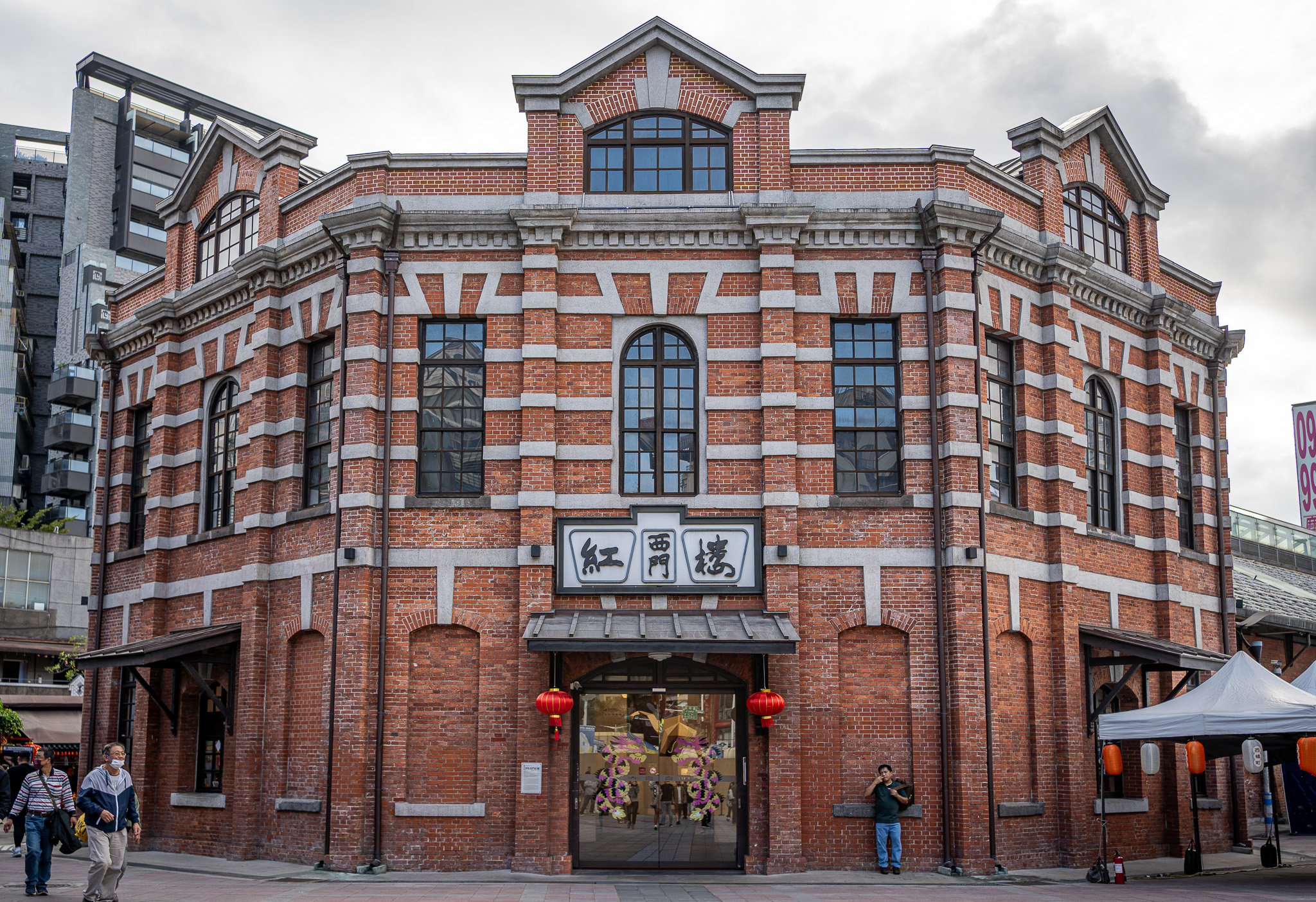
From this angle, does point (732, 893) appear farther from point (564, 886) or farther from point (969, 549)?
point (969, 549)

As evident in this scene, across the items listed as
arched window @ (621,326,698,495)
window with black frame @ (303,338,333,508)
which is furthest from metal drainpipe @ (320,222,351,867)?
arched window @ (621,326,698,495)

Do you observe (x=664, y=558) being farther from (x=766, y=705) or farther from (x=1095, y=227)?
(x=1095, y=227)

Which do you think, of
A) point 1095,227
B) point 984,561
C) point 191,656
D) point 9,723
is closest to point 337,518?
point 191,656

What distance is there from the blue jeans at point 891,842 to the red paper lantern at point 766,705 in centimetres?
214

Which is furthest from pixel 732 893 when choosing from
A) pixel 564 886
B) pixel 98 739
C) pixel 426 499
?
pixel 98 739

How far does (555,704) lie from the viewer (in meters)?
17.6

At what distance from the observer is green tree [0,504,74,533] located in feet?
186

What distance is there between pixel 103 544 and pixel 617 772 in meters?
12.9

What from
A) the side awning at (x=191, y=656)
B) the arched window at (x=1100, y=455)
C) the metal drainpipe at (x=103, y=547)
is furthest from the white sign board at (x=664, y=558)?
the metal drainpipe at (x=103, y=547)

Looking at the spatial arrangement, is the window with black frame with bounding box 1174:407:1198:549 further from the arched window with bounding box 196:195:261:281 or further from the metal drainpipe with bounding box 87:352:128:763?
the metal drainpipe with bounding box 87:352:128:763

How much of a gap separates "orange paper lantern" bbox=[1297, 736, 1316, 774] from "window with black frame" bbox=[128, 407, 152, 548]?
20545mm

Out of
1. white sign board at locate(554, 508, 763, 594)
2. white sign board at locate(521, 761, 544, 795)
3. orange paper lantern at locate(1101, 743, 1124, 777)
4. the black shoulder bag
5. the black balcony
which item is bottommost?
the black shoulder bag

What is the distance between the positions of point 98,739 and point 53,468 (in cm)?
4554

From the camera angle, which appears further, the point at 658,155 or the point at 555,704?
the point at 658,155
